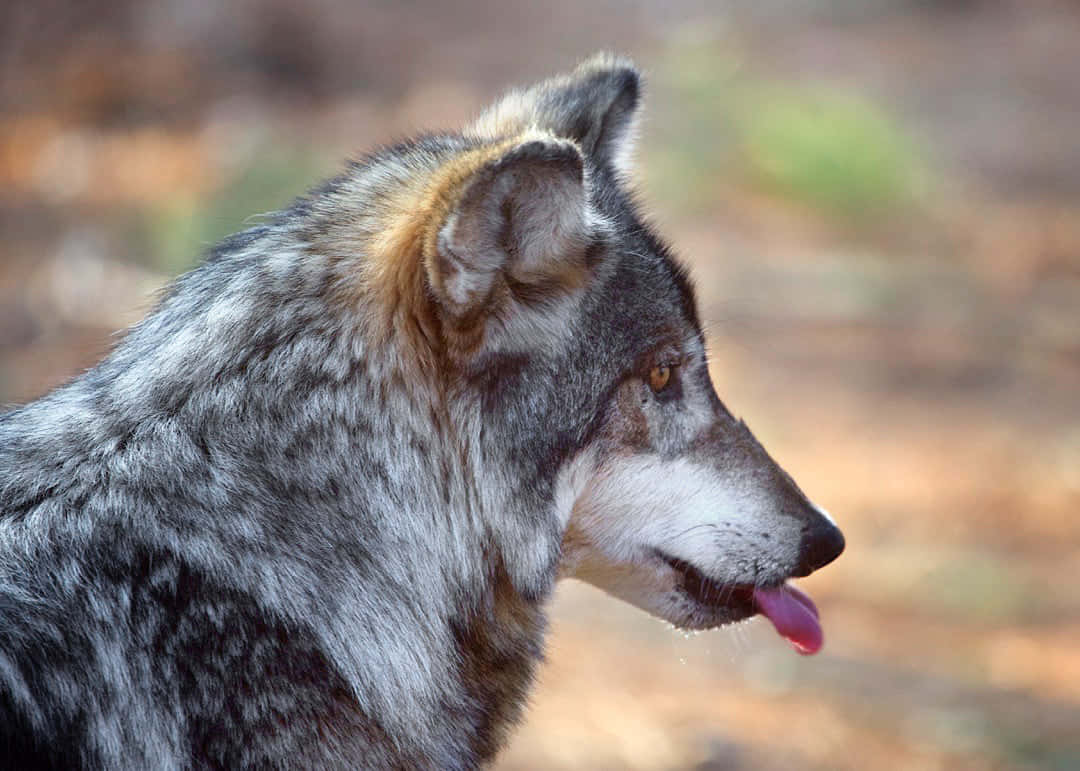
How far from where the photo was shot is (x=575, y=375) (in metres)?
3.16

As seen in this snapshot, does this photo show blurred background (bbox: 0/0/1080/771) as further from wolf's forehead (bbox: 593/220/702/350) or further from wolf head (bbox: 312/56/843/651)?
wolf head (bbox: 312/56/843/651)

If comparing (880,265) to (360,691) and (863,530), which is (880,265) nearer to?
(863,530)

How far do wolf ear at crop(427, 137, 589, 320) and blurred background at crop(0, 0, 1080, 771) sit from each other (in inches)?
40.1

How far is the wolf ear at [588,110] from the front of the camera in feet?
12.5

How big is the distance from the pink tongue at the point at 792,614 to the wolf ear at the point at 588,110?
132 cm

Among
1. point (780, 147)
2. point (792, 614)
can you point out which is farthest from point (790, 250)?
point (792, 614)

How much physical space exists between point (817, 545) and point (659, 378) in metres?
0.64

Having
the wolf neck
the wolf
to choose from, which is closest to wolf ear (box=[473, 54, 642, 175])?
the wolf

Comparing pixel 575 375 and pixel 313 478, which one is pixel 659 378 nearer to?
pixel 575 375

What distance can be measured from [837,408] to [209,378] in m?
7.92

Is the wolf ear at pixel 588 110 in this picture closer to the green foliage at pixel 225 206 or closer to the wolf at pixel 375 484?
the wolf at pixel 375 484

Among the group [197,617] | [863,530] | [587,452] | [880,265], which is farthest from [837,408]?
[197,617]

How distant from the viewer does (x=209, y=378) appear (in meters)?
2.96

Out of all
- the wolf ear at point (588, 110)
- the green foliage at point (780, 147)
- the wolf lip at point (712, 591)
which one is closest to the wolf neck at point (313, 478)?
the wolf lip at point (712, 591)
